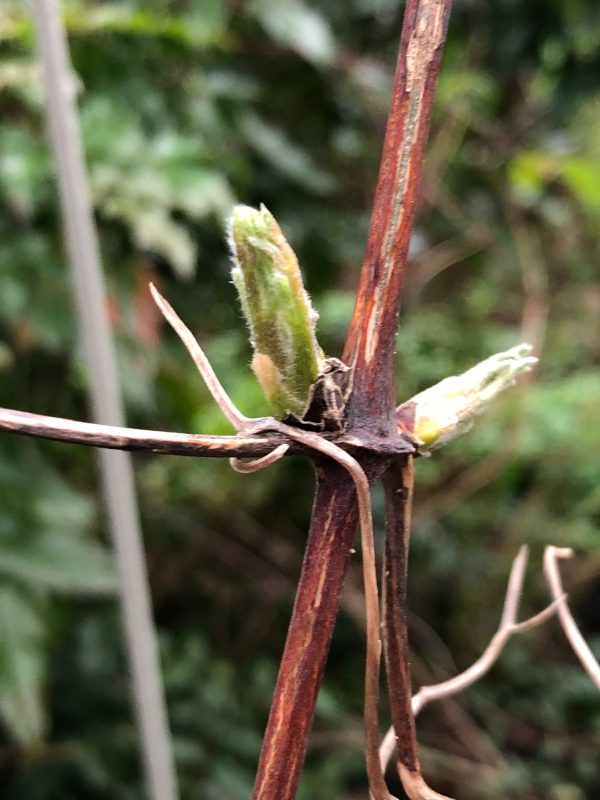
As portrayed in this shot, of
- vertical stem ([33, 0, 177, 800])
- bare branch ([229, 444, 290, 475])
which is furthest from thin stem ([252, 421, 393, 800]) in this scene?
vertical stem ([33, 0, 177, 800])

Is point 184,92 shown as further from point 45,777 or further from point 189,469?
point 45,777

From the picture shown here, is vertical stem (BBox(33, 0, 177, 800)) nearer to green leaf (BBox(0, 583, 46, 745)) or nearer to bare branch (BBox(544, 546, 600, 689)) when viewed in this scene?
green leaf (BBox(0, 583, 46, 745))

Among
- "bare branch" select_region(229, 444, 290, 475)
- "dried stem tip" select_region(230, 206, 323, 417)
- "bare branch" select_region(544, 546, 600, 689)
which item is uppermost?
"dried stem tip" select_region(230, 206, 323, 417)

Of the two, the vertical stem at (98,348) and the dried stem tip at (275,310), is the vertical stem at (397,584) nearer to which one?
the dried stem tip at (275,310)

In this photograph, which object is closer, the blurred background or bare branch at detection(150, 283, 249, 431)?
bare branch at detection(150, 283, 249, 431)

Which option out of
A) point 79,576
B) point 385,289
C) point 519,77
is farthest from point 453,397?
point 519,77

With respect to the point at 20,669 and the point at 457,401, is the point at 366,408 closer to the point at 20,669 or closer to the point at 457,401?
the point at 457,401

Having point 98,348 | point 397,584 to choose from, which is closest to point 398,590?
point 397,584
